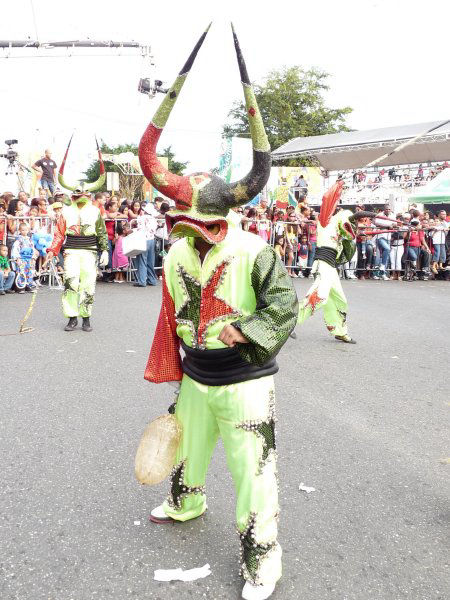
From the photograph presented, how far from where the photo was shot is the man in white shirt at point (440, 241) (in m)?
15.8

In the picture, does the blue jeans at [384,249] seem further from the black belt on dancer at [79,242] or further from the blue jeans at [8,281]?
the black belt on dancer at [79,242]

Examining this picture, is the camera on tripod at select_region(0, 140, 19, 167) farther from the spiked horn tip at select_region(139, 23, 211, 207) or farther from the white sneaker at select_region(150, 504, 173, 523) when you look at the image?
the spiked horn tip at select_region(139, 23, 211, 207)

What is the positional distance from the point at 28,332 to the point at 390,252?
10901mm

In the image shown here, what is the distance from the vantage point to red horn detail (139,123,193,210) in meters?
2.29

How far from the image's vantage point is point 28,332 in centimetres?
777

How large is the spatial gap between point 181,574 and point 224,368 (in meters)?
0.96

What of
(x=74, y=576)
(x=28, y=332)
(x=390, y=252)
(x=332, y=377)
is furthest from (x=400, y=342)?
(x=390, y=252)

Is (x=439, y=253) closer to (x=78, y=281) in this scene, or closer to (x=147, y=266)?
(x=147, y=266)

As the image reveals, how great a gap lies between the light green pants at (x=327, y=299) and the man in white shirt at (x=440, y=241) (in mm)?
9486

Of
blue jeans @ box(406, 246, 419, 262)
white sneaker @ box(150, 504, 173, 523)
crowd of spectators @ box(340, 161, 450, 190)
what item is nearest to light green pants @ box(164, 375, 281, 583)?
white sneaker @ box(150, 504, 173, 523)

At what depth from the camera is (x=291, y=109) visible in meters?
42.8

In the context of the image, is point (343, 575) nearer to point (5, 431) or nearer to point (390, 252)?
point (5, 431)

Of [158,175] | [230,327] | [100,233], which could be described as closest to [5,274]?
[100,233]

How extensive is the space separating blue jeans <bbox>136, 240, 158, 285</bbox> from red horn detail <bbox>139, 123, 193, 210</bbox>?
406 inches
